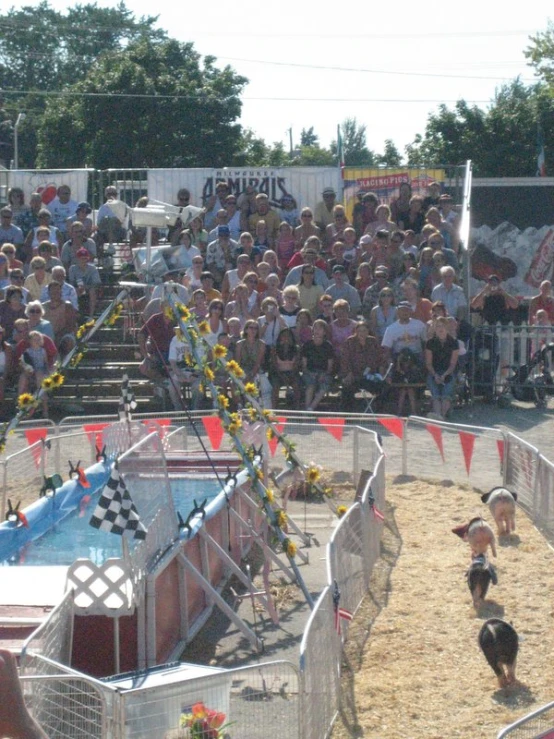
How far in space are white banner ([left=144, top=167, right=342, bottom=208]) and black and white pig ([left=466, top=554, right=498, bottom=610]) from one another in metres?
11.9

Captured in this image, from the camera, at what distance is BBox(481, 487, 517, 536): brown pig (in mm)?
11695

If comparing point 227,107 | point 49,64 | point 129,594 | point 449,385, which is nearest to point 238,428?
point 129,594

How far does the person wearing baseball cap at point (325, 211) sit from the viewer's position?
20.0 meters

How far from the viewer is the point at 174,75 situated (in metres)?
52.5

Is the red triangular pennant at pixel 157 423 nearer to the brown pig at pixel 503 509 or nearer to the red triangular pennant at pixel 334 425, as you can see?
the red triangular pennant at pixel 334 425

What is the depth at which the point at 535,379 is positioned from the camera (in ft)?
59.1

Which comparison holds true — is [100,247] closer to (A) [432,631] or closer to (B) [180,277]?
(B) [180,277]

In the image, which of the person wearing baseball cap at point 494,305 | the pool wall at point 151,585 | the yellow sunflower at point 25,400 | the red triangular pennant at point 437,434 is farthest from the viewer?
the person wearing baseball cap at point 494,305

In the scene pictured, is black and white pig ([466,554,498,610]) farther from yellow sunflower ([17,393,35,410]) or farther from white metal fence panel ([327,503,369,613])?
yellow sunflower ([17,393,35,410])

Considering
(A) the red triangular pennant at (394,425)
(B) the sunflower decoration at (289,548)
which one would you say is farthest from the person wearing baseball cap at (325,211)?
(B) the sunflower decoration at (289,548)

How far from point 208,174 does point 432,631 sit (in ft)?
43.2

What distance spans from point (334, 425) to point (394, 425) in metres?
0.72

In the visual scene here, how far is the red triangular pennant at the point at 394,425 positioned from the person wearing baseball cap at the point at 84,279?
6.16 m

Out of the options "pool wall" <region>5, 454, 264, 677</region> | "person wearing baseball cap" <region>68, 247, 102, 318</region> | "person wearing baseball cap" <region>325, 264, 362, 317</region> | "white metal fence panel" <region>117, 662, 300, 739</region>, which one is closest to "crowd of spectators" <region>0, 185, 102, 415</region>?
"person wearing baseball cap" <region>68, 247, 102, 318</region>
